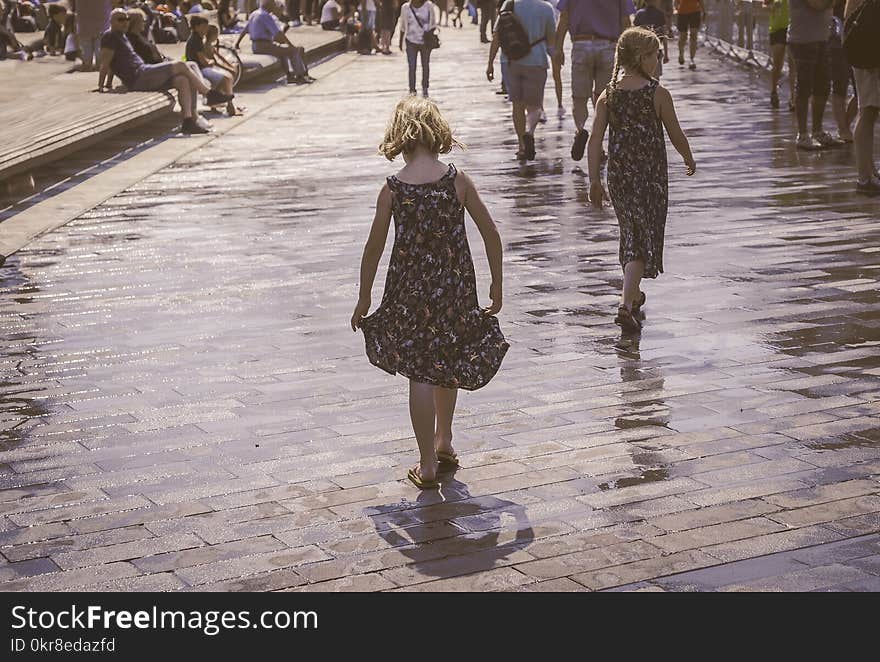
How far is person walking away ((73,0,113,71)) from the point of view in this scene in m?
23.0

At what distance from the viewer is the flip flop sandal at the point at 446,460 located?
597cm

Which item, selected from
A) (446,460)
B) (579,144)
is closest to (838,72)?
(579,144)

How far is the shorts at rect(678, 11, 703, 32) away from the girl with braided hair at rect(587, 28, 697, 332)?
70.5 ft

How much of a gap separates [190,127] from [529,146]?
5755mm

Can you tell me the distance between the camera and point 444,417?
6039 mm

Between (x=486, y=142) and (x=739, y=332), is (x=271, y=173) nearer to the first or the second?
(x=486, y=142)

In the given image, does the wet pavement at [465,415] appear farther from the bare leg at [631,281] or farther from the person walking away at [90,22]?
the person walking away at [90,22]

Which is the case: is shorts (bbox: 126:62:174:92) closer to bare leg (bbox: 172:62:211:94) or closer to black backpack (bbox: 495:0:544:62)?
bare leg (bbox: 172:62:211:94)

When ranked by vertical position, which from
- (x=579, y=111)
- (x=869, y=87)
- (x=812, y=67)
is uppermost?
(x=869, y=87)

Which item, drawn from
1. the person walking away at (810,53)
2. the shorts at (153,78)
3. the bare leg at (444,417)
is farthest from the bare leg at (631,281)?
the shorts at (153,78)

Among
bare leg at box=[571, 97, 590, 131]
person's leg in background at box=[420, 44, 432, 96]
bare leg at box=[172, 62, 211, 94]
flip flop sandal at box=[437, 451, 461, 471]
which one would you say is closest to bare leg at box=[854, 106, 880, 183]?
bare leg at box=[571, 97, 590, 131]

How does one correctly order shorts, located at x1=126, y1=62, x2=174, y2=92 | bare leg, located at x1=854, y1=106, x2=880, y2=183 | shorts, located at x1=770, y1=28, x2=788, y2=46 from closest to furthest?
bare leg, located at x1=854, y1=106, x2=880, y2=183 < shorts, located at x1=770, y1=28, x2=788, y2=46 < shorts, located at x1=126, y1=62, x2=174, y2=92

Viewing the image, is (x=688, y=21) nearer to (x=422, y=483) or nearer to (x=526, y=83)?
(x=526, y=83)

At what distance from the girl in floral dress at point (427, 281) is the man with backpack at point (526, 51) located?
31.2 feet
